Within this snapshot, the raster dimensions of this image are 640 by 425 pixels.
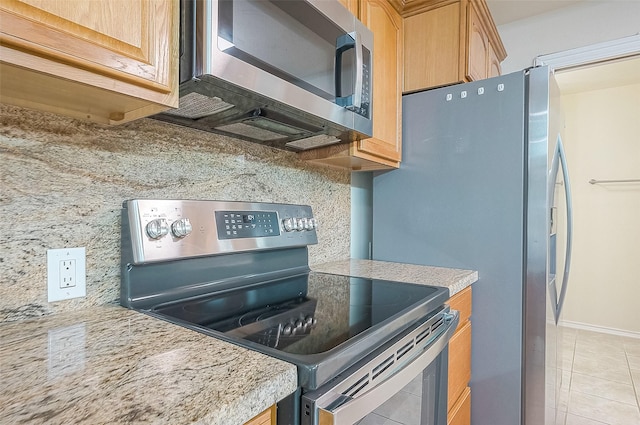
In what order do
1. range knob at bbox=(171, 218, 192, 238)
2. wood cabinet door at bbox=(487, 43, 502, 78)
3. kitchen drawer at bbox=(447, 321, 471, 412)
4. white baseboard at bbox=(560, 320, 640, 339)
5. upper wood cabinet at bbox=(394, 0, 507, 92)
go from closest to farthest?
range knob at bbox=(171, 218, 192, 238) < kitchen drawer at bbox=(447, 321, 471, 412) < upper wood cabinet at bbox=(394, 0, 507, 92) < wood cabinet door at bbox=(487, 43, 502, 78) < white baseboard at bbox=(560, 320, 640, 339)

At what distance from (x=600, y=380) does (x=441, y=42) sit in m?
2.45

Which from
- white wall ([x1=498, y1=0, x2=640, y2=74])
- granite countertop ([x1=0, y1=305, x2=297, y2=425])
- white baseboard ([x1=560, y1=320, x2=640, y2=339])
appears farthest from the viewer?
white baseboard ([x1=560, y1=320, x2=640, y2=339])

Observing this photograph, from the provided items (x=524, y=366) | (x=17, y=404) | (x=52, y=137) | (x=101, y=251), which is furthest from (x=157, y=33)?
(x=524, y=366)

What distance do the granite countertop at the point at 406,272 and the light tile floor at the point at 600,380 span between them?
98 centimetres

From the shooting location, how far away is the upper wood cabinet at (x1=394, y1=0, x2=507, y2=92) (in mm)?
1614

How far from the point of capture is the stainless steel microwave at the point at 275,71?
77 cm

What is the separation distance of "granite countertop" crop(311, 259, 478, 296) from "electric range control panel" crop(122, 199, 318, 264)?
0.25 meters

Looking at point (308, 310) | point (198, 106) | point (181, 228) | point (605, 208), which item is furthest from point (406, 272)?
point (605, 208)

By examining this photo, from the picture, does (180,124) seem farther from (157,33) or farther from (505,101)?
(505,101)

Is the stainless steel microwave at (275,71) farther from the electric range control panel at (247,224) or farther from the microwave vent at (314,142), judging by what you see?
the electric range control panel at (247,224)

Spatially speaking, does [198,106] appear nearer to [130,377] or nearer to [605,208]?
[130,377]

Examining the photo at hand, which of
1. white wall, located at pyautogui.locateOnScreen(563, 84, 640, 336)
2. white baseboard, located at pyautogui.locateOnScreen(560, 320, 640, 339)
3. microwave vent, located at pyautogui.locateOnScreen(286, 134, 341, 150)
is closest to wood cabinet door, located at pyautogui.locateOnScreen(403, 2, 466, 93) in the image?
microwave vent, located at pyautogui.locateOnScreen(286, 134, 341, 150)

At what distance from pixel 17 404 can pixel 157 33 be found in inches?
26.2

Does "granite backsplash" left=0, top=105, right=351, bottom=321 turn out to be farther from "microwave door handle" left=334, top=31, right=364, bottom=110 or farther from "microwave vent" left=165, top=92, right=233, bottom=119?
"microwave door handle" left=334, top=31, right=364, bottom=110
